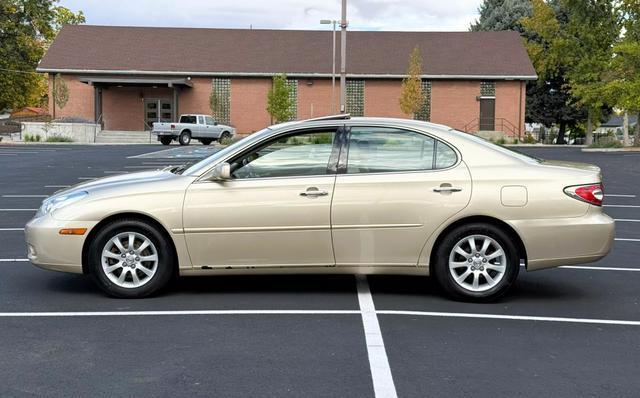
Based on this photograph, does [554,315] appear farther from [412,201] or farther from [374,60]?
[374,60]

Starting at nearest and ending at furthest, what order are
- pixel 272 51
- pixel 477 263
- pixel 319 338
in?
1. pixel 319 338
2. pixel 477 263
3. pixel 272 51

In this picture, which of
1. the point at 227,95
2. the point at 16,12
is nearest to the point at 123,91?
the point at 227,95

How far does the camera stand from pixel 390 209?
6.14 m

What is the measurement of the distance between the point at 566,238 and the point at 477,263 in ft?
2.58

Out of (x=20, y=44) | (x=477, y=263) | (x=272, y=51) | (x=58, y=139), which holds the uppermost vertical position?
(x=20, y=44)

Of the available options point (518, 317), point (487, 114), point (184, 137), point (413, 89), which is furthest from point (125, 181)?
point (487, 114)

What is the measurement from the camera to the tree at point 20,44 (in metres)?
54.3

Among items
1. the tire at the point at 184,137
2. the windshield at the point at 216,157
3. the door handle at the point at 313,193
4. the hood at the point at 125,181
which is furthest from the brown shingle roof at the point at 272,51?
the door handle at the point at 313,193

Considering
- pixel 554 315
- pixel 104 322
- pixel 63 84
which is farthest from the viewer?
pixel 63 84

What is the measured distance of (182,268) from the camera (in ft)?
20.4

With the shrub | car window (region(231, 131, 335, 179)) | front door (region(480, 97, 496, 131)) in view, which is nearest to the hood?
car window (region(231, 131, 335, 179))

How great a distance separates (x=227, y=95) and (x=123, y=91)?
7.20 m

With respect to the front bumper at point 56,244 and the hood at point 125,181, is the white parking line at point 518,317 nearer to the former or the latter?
the hood at point 125,181

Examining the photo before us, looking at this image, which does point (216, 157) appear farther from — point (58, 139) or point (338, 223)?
point (58, 139)
